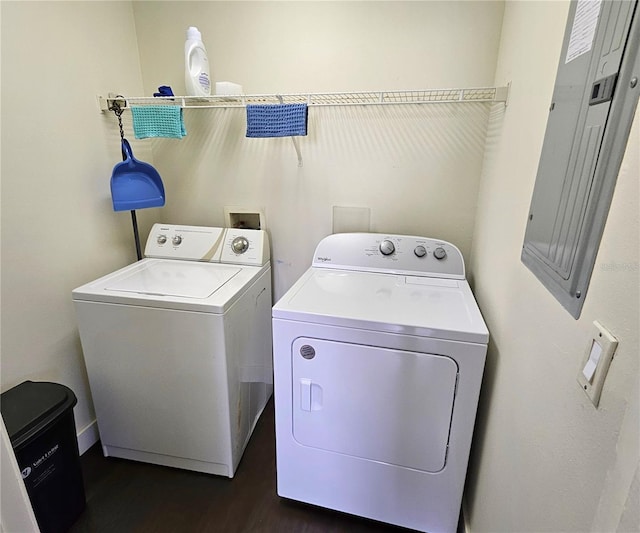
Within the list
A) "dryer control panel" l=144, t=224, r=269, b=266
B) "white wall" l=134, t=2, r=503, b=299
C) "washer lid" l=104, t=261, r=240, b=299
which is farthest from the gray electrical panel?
"dryer control panel" l=144, t=224, r=269, b=266

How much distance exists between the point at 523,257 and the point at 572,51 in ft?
1.63

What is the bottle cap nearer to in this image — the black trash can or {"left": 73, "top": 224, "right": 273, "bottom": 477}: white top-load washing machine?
{"left": 73, "top": 224, "right": 273, "bottom": 477}: white top-load washing machine

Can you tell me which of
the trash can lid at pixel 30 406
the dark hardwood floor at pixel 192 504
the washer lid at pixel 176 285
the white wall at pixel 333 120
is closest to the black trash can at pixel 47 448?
the trash can lid at pixel 30 406

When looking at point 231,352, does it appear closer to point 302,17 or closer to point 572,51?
point 572,51

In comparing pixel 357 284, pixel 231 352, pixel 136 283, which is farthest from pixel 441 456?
pixel 136 283

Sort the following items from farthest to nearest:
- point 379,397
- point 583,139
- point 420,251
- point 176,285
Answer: point 420,251
point 176,285
point 379,397
point 583,139

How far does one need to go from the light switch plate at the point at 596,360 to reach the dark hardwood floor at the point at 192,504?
1.26 m

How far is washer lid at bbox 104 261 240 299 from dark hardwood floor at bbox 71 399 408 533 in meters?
0.93

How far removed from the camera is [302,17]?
5.55 feet

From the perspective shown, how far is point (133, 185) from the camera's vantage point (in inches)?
70.7

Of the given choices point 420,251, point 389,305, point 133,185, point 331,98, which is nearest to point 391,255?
point 420,251

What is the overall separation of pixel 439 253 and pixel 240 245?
1.04 meters

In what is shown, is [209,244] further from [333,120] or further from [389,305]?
[389,305]

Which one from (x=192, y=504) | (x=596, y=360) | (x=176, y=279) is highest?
(x=596, y=360)
